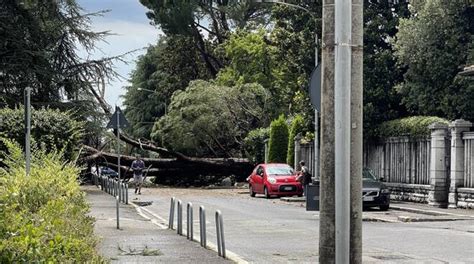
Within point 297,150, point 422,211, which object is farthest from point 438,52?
point 297,150

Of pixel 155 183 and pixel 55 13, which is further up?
pixel 55 13

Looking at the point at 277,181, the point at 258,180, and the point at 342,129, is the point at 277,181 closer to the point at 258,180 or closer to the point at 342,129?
the point at 258,180

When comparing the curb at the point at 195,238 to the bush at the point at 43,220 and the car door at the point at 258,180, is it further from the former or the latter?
the car door at the point at 258,180

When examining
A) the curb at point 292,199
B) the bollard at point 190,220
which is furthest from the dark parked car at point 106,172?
the bollard at point 190,220

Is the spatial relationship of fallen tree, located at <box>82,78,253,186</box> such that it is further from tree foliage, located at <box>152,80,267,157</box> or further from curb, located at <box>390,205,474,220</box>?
curb, located at <box>390,205,474,220</box>

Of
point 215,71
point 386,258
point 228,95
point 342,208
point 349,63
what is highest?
point 215,71

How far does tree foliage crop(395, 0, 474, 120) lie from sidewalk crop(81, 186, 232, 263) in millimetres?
13745

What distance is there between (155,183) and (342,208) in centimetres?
4302

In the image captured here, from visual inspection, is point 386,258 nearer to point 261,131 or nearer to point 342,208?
point 342,208

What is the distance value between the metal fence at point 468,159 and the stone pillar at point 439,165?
1227mm

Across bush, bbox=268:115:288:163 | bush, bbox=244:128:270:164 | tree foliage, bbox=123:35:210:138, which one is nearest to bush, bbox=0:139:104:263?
bush, bbox=268:115:288:163

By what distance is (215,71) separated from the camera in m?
67.8

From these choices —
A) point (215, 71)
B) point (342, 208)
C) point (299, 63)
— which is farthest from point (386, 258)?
point (215, 71)

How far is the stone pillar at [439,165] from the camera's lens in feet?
88.0
